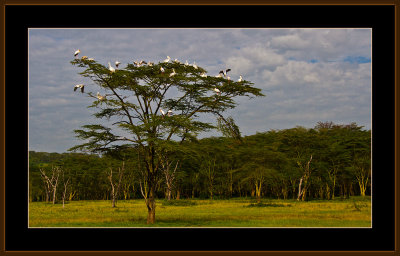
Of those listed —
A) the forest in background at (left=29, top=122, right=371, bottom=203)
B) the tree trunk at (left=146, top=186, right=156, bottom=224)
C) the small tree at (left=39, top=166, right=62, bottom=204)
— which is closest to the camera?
the tree trunk at (left=146, top=186, right=156, bottom=224)

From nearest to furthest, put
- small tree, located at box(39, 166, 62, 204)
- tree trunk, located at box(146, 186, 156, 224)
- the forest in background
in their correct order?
tree trunk, located at box(146, 186, 156, 224)
small tree, located at box(39, 166, 62, 204)
the forest in background

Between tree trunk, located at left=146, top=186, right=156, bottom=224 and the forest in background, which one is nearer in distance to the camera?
tree trunk, located at left=146, top=186, right=156, bottom=224

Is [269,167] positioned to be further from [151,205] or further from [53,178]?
[151,205]

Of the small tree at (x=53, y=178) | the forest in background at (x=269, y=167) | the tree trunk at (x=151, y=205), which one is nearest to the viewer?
the tree trunk at (x=151, y=205)

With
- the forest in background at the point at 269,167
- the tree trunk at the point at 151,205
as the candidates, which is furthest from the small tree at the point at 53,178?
the tree trunk at the point at 151,205

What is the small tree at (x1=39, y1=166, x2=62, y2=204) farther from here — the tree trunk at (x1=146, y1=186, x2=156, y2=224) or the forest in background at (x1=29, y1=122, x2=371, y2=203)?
the tree trunk at (x1=146, y1=186, x2=156, y2=224)

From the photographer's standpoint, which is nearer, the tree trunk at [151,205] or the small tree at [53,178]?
the tree trunk at [151,205]

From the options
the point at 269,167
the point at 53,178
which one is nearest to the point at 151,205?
the point at 269,167

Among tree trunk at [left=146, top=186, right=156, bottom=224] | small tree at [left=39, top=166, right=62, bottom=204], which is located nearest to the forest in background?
small tree at [left=39, top=166, right=62, bottom=204]

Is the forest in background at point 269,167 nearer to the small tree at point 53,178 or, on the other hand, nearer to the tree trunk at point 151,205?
the small tree at point 53,178

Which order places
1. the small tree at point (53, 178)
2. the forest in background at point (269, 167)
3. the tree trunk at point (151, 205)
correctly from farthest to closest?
the forest in background at point (269, 167)
the small tree at point (53, 178)
the tree trunk at point (151, 205)
